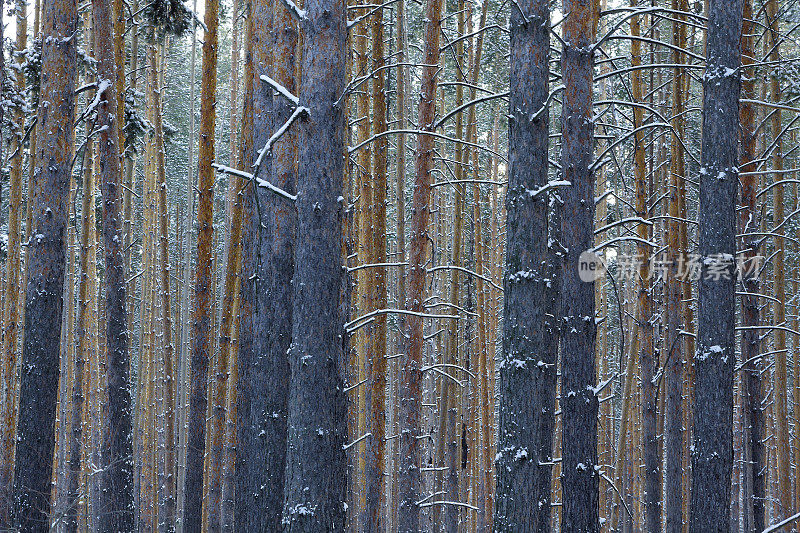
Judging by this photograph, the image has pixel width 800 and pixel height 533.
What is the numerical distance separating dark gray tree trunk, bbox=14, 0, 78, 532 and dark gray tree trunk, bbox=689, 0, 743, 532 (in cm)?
629

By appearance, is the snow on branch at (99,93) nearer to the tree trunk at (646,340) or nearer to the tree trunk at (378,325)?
the tree trunk at (378,325)

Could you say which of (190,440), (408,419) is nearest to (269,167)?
(408,419)

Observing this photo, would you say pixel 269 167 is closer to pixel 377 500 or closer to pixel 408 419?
pixel 408 419

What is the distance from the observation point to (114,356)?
886cm

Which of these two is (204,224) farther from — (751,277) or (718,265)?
(751,277)

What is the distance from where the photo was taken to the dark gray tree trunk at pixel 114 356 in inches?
343

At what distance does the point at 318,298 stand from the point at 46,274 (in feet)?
12.7

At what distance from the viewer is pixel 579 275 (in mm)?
6926

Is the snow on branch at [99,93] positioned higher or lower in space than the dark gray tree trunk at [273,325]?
higher

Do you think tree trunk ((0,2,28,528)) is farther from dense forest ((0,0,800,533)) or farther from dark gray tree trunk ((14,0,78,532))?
dark gray tree trunk ((14,0,78,532))

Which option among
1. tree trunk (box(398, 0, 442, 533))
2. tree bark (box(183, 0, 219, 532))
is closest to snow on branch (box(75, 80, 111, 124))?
tree bark (box(183, 0, 219, 532))

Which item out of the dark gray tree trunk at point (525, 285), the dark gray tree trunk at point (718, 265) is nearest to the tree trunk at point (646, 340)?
the dark gray tree trunk at point (718, 265)

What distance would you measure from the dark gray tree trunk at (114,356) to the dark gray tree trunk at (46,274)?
4.30 feet

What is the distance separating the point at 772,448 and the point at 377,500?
696 inches
